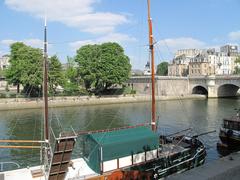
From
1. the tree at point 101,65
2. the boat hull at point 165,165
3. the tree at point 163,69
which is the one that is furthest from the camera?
the tree at point 163,69

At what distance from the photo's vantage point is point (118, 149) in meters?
15.8

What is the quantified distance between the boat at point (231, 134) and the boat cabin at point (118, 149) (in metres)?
11.0

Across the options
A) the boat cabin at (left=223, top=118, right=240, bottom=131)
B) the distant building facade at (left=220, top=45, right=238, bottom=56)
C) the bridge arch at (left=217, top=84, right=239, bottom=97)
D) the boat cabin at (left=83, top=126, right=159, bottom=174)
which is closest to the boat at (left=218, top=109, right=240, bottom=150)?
the boat cabin at (left=223, top=118, right=240, bottom=131)

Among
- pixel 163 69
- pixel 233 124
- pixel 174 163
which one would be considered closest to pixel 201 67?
pixel 163 69

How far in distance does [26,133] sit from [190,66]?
4370 inches

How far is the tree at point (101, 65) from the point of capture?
67375mm

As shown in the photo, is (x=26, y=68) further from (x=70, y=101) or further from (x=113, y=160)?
(x=113, y=160)

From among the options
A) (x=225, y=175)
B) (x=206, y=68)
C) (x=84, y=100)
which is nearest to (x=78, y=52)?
(x=84, y=100)

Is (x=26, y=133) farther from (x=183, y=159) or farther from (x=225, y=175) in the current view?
(x=225, y=175)

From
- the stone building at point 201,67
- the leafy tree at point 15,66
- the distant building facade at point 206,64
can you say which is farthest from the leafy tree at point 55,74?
the distant building facade at point 206,64

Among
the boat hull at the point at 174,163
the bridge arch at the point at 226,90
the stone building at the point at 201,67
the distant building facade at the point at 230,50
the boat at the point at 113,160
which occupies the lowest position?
the boat hull at the point at 174,163

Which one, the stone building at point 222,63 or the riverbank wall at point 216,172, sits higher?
the stone building at point 222,63

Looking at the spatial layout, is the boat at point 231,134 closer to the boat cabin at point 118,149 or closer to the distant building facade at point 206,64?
the boat cabin at point 118,149

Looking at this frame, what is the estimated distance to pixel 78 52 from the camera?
2758 inches
